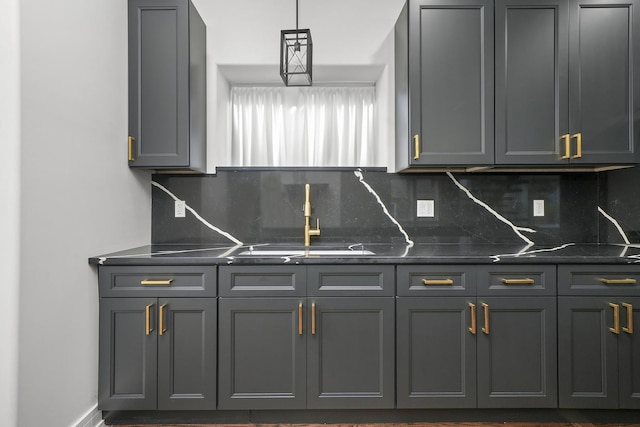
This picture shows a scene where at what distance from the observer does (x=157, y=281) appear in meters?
1.90

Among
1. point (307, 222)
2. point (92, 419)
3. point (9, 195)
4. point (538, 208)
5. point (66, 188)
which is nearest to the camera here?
point (9, 195)

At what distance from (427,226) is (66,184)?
6.78 feet

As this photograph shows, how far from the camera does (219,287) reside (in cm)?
191

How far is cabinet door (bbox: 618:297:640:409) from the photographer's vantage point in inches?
74.3

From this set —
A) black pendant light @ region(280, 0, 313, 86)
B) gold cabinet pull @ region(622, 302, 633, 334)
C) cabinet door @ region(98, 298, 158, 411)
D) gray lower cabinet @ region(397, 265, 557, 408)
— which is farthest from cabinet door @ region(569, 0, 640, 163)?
cabinet door @ region(98, 298, 158, 411)

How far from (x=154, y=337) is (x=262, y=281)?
2.00ft

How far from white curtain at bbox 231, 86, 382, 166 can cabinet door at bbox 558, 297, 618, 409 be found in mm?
1515

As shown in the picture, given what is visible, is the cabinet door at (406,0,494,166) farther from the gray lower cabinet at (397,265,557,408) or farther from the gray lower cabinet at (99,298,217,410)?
the gray lower cabinet at (99,298,217,410)

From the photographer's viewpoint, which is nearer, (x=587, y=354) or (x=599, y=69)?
(x=587, y=354)

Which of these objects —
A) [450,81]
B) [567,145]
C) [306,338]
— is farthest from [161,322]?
[567,145]

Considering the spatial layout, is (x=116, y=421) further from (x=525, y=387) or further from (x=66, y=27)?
(x=525, y=387)

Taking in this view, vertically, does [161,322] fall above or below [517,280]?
below

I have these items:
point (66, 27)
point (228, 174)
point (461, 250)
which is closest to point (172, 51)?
point (66, 27)

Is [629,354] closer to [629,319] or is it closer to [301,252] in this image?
[629,319]
